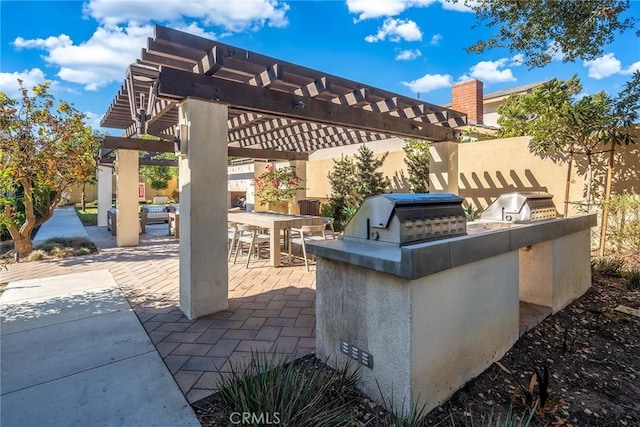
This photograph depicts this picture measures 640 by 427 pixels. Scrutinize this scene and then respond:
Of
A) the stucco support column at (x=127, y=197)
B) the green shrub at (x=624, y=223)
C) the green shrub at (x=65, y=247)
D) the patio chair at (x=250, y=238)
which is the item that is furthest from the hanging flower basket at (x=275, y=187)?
the green shrub at (x=624, y=223)

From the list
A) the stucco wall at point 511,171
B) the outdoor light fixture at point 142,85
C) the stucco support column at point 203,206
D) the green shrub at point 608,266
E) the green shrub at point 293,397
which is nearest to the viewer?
the green shrub at point 293,397

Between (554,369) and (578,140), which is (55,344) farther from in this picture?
(578,140)

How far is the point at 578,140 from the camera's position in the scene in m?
7.07

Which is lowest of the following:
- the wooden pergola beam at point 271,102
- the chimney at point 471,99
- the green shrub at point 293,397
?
the green shrub at point 293,397

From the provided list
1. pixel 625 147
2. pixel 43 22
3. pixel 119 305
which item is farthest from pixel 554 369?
pixel 43 22

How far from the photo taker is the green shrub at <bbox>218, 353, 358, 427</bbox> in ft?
7.11

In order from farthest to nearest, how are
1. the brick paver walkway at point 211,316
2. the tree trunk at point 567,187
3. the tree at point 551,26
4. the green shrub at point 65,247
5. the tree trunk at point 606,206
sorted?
the green shrub at point 65,247
the tree trunk at point 567,187
the tree trunk at point 606,206
the tree at point 551,26
the brick paver walkway at point 211,316

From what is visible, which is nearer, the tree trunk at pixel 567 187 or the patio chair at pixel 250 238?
the patio chair at pixel 250 238

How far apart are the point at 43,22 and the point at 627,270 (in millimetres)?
12165

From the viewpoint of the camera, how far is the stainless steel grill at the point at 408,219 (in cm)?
277

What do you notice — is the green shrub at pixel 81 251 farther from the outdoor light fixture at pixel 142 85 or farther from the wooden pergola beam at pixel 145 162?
the wooden pergola beam at pixel 145 162

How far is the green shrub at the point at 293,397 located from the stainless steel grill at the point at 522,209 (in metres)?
3.06

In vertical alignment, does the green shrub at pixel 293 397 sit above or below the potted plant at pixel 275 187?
below

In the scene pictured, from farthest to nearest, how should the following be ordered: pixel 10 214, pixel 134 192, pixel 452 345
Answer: pixel 134 192, pixel 10 214, pixel 452 345
